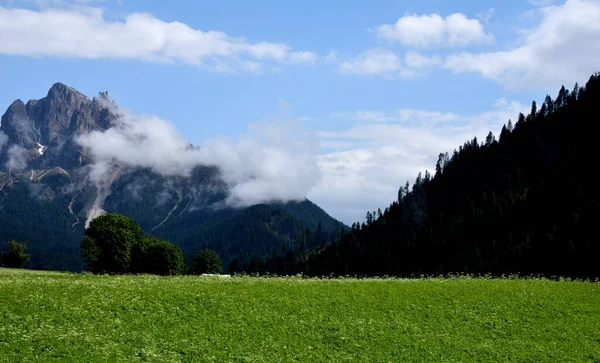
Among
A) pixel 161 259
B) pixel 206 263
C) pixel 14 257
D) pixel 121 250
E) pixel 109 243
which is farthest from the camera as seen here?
pixel 206 263

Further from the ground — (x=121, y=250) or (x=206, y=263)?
(x=121, y=250)

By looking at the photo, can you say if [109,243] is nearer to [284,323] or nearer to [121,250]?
[121,250]

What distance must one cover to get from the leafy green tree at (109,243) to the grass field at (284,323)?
84.8 metres

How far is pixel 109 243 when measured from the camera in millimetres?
124062

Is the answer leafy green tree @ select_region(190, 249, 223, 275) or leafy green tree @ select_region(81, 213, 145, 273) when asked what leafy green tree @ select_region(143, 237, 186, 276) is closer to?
leafy green tree @ select_region(190, 249, 223, 275)

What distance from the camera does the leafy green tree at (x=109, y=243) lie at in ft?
401

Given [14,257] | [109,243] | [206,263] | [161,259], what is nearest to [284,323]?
[109,243]

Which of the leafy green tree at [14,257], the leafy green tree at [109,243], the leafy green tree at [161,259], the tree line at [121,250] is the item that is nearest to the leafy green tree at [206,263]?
the leafy green tree at [161,259]

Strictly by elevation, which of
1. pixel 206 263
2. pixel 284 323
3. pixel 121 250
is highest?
pixel 121 250

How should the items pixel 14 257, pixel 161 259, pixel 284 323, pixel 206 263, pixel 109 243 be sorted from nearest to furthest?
1. pixel 284 323
2. pixel 109 243
3. pixel 161 259
4. pixel 14 257
5. pixel 206 263

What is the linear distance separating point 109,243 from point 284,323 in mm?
97402

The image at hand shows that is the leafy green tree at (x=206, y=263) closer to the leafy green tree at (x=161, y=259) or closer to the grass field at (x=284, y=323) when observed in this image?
the leafy green tree at (x=161, y=259)

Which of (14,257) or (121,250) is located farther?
(14,257)

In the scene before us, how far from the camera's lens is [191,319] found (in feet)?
117
